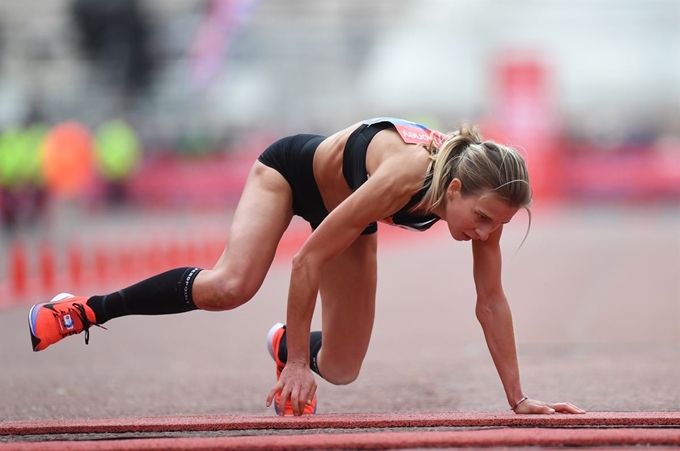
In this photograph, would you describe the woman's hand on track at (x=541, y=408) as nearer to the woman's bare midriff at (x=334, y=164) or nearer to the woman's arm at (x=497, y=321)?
the woman's arm at (x=497, y=321)

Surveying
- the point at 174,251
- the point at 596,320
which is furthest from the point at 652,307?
the point at 174,251

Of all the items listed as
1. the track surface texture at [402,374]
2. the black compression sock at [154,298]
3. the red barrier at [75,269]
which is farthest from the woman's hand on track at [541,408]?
the red barrier at [75,269]

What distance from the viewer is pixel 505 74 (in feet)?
100

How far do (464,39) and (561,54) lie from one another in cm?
354

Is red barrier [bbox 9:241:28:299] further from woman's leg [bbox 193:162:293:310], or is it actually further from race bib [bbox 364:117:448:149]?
race bib [bbox 364:117:448:149]

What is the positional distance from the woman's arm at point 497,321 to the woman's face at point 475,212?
0.84 ft

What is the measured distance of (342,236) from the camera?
4555mm

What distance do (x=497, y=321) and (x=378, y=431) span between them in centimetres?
82

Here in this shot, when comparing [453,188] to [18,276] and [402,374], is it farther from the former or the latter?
[18,276]

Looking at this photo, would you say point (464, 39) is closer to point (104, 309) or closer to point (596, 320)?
point (596, 320)

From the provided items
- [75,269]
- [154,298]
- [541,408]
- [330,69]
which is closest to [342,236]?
[154,298]

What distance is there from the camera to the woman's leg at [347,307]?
17.6ft

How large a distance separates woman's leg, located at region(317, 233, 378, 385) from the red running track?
29.3 inches

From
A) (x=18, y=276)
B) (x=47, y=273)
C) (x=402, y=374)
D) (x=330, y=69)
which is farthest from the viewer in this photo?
(x=330, y=69)
